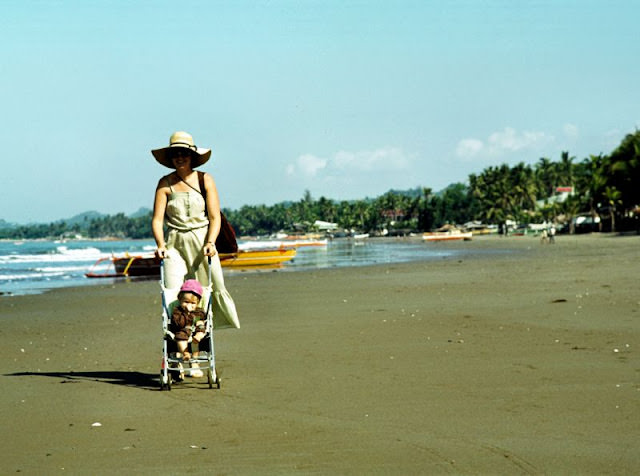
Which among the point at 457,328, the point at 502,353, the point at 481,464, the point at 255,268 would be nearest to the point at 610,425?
the point at 481,464

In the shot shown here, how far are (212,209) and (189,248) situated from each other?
1.22 feet

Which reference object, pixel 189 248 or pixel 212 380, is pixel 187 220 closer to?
pixel 189 248

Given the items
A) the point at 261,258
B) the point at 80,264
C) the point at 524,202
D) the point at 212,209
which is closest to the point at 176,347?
the point at 212,209

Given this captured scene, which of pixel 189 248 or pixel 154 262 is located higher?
pixel 189 248

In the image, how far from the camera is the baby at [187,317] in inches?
251

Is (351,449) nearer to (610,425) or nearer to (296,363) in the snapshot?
(610,425)

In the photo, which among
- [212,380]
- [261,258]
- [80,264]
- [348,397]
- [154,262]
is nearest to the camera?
[348,397]

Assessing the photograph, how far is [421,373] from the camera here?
6.71 metres

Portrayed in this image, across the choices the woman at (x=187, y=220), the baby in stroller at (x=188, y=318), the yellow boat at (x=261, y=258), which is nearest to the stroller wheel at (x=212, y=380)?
the baby in stroller at (x=188, y=318)

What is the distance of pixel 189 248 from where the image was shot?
21.7 feet

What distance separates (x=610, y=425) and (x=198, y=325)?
3.21m

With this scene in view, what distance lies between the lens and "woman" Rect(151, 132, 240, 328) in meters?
6.58

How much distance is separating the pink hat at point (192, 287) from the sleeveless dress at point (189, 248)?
0.17 m

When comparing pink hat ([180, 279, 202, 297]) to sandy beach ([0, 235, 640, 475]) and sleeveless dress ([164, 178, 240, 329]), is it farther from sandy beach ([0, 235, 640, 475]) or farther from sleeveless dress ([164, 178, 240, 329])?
sandy beach ([0, 235, 640, 475])
